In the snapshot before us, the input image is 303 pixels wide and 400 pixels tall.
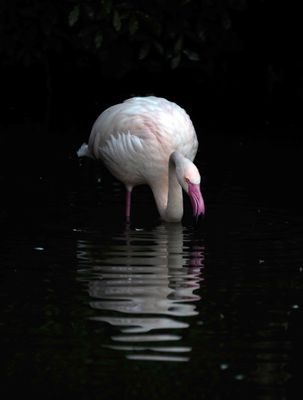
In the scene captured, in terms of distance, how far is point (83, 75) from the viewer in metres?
21.5

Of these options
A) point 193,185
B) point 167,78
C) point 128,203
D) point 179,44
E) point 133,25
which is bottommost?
point 128,203

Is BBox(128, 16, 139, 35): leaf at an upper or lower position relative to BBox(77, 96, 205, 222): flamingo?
upper

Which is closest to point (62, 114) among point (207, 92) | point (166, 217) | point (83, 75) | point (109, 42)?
point (109, 42)

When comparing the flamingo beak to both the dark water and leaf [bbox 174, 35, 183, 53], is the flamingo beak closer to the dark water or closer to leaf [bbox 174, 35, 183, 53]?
the dark water

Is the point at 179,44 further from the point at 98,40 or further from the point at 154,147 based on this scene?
the point at 154,147

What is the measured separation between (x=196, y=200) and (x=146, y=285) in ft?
6.08

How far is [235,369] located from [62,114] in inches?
458

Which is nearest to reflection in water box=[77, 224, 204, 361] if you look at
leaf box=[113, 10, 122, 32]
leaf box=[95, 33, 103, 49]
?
leaf box=[113, 10, 122, 32]

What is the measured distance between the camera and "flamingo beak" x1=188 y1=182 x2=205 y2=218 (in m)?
8.98

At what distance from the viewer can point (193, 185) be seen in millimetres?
9141

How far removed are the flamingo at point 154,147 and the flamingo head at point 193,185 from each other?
13 centimetres

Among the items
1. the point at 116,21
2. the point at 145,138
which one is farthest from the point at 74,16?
the point at 145,138

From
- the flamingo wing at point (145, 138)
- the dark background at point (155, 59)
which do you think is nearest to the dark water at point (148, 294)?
the flamingo wing at point (145, 138)

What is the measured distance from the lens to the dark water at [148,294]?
5508 mm
